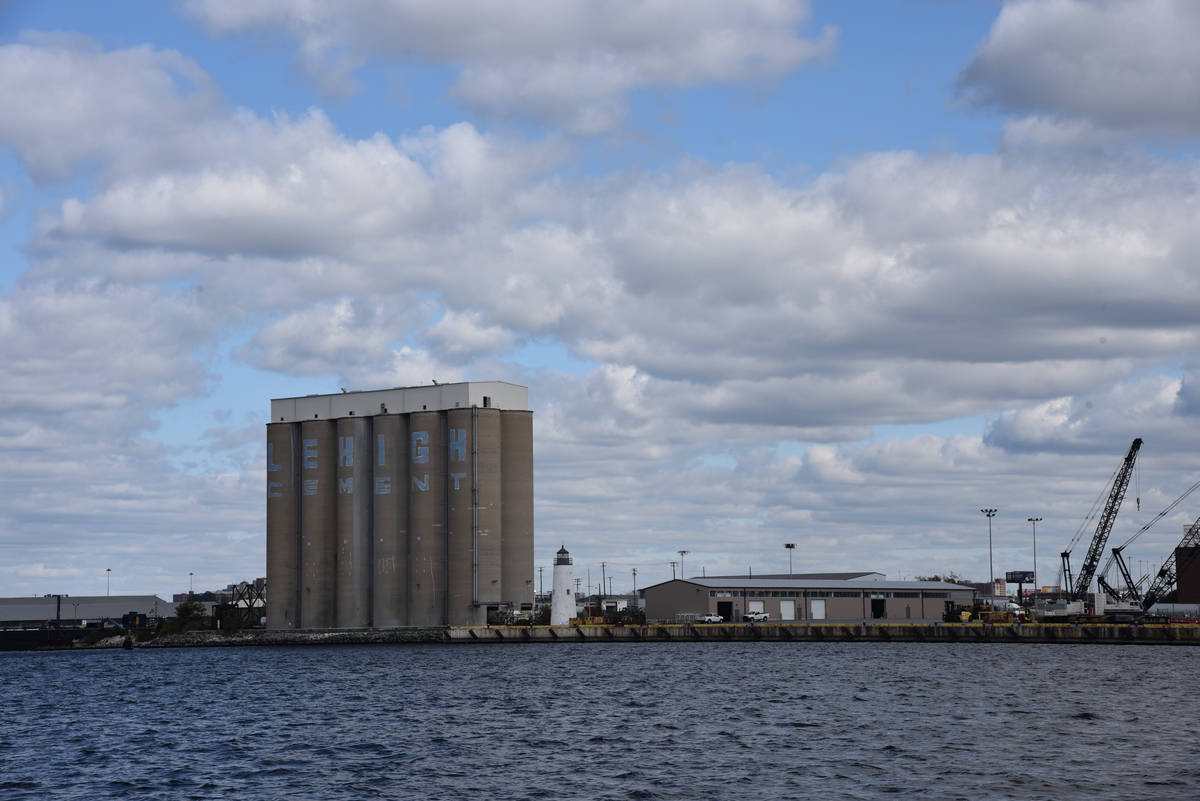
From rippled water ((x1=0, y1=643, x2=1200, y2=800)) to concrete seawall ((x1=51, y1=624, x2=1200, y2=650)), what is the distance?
22600 millimetres

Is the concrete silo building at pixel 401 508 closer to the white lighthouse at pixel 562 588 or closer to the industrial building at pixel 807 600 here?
the white lighthouse at pixel 562 588

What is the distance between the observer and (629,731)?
54.8 m

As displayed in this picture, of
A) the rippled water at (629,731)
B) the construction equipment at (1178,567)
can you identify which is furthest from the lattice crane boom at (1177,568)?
the rippled water at (629,731)

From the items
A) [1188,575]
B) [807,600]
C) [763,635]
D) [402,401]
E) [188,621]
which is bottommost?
[763,635]

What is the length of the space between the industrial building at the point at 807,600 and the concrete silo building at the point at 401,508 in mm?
25408

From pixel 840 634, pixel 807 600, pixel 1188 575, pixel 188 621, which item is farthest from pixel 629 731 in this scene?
pixel 1188 575

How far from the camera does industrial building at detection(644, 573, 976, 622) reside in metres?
160

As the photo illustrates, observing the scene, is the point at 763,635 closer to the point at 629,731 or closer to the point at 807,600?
the point at 807,600

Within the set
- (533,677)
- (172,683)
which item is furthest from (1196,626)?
(172,683)

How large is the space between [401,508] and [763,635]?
45756 millimetres

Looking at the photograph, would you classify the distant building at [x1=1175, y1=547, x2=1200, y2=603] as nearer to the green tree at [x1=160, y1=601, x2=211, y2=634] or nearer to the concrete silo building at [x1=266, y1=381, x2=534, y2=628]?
the concrete silo building at [x1=266, y1=381, x2=534, y2=628]

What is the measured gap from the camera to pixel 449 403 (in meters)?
148

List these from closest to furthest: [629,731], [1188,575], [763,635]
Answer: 1. [629,731]
2. [763,635]
3. [1188,575]

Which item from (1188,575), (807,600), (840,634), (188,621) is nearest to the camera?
(840,634)
